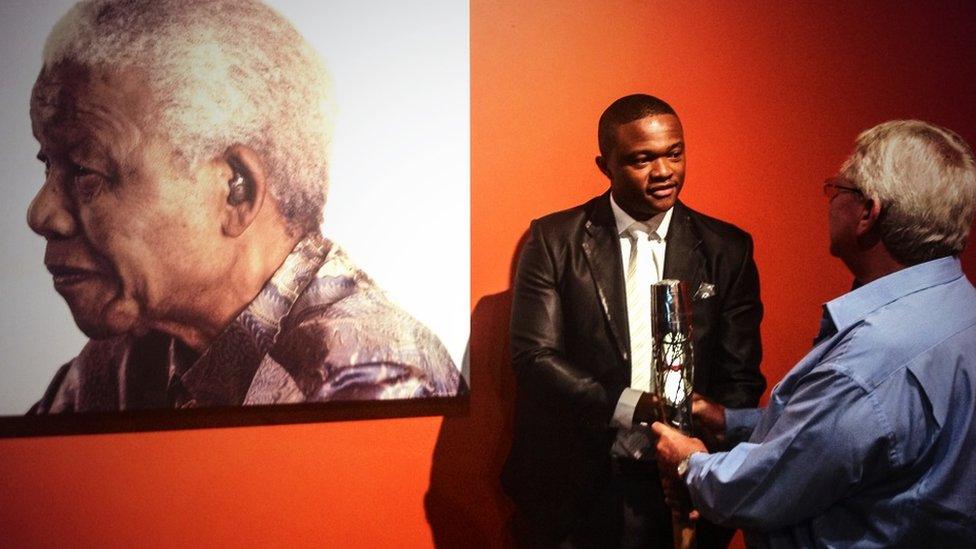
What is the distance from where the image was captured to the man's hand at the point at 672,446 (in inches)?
70.3

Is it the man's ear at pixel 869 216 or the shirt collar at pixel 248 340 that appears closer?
the man's ear at pixel 869 216

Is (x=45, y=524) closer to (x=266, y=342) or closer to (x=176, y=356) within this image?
(x=176, y=356)

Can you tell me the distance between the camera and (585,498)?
2.42 m

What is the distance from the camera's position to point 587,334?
2428 mm

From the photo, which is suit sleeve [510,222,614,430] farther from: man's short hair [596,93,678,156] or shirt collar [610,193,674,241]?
man's short hair [596,93,678,156]

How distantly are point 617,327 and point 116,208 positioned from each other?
1.48m

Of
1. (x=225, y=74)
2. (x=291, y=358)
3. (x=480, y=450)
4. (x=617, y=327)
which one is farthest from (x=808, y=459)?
(x=225, y=74)

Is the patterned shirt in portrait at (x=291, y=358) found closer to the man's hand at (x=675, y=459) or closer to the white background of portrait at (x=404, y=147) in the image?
the white background of portrait at (x=404, y=147)

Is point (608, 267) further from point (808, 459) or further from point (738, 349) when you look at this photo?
point (808, 459)

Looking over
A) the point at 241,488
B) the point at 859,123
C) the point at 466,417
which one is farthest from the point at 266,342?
the point at 859,123

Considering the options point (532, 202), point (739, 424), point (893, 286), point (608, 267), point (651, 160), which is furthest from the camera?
point (532, 202)

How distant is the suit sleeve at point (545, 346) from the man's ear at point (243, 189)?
82 cm

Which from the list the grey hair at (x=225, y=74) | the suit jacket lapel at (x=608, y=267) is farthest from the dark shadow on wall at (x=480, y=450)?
the grey hair at (x=225, y=74)

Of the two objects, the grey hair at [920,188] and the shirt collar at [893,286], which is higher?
the grey hair at [920,188]
